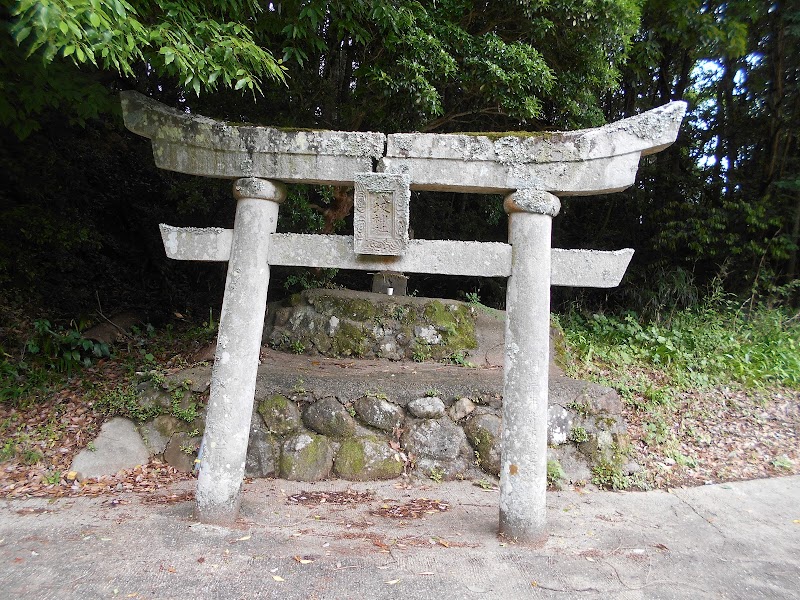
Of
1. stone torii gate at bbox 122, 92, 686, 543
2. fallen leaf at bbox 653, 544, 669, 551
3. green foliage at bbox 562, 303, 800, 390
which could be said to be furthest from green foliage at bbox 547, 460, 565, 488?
green foliage at bbox 562, 303, 800, 390

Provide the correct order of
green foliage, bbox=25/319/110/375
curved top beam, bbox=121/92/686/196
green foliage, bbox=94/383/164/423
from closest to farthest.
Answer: curved top beam, bbox=121/92/686/196
green foliage, bbox=94/383/164/423
green foliage, bbox=25/319/110/375

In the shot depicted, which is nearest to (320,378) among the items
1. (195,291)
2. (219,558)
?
(219,558)

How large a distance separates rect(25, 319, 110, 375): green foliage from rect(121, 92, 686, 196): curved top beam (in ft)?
13.5

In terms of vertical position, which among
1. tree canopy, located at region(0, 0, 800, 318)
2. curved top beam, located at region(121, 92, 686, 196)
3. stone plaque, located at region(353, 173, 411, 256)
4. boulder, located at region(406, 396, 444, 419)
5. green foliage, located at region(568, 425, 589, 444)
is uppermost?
tree canopy, located at region(0, 0, 800, 318)

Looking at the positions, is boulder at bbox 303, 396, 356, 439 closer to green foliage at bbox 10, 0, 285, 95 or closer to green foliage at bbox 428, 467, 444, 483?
green foliage at bbox 428, 467, 444, 483

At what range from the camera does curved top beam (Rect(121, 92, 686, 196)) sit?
13.7 feet

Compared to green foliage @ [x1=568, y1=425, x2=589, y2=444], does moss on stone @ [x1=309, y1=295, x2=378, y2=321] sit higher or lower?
higher

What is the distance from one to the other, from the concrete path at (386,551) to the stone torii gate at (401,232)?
1.35 ft

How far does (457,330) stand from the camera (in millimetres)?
7145

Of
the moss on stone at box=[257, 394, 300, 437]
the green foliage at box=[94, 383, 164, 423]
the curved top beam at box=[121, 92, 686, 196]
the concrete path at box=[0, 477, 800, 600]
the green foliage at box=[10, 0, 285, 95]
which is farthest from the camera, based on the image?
the green foliage at box=[94, 383, 164, 423]

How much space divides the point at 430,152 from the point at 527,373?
1.95m

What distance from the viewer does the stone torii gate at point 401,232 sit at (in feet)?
13.4

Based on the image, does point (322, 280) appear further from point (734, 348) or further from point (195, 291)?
point (734, 348)

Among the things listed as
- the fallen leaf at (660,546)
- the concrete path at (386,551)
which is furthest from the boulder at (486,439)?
the fallen leaf at (660,546)
